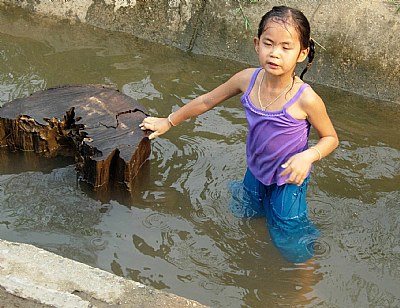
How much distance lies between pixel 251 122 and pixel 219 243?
0.75 meters

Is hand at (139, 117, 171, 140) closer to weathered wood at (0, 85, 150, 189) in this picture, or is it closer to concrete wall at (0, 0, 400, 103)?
weathered wood at (0, 85, 150, 189)

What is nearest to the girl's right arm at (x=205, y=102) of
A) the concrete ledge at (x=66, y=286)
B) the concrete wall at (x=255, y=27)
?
the concrete ledge at (x=66, y=286)

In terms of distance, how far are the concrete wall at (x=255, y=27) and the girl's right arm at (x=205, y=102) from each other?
213 centimetres

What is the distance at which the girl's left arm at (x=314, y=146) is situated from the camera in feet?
10.5

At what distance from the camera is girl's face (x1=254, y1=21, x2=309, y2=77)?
311 cm

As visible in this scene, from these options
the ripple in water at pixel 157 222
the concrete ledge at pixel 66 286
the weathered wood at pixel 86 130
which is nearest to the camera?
the concrete ledge at pixel 66 286

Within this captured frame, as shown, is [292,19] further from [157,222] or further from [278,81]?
[157,222]

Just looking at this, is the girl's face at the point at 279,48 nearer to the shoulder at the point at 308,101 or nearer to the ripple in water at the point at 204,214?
the shoulder at the point at 308,101

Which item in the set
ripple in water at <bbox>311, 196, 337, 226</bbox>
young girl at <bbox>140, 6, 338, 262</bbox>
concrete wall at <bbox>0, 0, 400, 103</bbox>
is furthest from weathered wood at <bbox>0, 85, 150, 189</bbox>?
concrete wall at <bbox>0, 0, 400, 103</bbox>

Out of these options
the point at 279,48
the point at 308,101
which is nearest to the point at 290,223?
the point at 308,101

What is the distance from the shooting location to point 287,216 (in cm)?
356

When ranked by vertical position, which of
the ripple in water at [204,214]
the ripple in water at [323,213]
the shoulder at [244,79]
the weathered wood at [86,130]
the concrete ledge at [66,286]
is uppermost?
the shoulder at [244,79]

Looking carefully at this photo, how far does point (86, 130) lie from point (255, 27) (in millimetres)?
2476

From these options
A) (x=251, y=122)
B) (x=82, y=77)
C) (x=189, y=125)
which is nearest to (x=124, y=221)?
(x=251, y=122)
